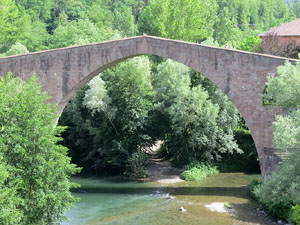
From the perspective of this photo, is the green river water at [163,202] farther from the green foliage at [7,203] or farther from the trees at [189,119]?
the green foliage at [7,203]

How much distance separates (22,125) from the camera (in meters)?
15.8

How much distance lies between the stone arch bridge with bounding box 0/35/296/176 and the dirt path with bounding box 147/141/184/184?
7172mm

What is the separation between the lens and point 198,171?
28.7 meters

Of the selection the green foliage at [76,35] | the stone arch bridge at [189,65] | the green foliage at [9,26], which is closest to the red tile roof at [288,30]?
the stone arch bridge at [189,65]

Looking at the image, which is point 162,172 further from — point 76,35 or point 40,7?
point 40,7

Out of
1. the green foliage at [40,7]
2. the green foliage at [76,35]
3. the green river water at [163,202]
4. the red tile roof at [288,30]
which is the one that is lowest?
the green river water at [163,202]

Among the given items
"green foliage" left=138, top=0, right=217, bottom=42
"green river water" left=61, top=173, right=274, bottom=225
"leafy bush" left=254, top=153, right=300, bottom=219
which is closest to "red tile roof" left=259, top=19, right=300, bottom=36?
"green foliage" left=138, top=0, right=217, bottom=42

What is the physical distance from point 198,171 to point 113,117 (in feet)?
20.1

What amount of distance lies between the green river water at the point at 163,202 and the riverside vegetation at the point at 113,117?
6.62 ft

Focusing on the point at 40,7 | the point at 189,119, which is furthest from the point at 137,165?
the point at 40,7

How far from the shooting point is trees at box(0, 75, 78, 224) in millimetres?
15117

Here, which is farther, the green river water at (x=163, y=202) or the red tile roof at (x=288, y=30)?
the red tile roof at (x=288, y=30)

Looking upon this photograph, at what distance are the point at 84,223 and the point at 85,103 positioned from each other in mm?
11460

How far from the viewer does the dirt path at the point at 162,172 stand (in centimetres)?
2825
